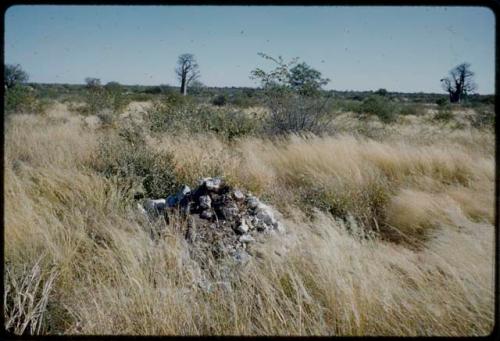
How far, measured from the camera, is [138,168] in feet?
16.0

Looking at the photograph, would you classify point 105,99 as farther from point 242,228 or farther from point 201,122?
point 242,228

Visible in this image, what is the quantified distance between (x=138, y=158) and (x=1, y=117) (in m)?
2.43

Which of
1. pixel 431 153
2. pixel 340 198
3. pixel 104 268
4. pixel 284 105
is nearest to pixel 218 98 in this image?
pixel 284 105

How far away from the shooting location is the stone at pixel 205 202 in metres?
3.64

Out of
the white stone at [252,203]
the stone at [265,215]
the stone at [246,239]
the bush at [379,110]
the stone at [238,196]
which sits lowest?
the stone at [246,239]

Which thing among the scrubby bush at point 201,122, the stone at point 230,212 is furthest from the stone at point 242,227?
the scrubby bush at point 201,122

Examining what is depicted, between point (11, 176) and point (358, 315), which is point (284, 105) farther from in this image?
point (358, 315)

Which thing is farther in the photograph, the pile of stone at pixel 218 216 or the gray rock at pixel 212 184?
the gray rock at pixel 212 184

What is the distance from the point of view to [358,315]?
2199mm

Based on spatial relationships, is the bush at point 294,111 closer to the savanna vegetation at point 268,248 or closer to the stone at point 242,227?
the savanna vegetation at point 268,248

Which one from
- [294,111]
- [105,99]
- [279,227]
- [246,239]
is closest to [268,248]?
[246,239]

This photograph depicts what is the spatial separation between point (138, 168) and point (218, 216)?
1697 mm

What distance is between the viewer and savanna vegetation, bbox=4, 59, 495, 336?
228 centimetres

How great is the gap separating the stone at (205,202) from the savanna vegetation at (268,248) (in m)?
0.53
